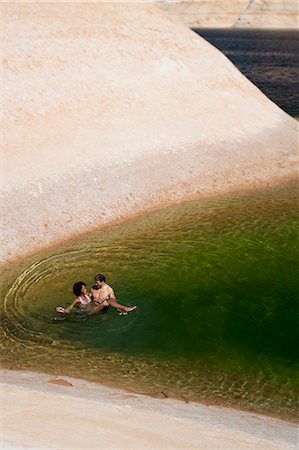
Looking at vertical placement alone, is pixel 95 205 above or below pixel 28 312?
above

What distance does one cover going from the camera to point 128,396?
13336 millimetres

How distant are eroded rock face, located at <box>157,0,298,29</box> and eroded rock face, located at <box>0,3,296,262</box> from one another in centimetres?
11606

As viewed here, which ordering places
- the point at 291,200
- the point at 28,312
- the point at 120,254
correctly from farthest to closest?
the point at 291,200
the point at 120,254
the point at 28,312

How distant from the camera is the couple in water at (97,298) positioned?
16.6 metres

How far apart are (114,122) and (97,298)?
13.3 m

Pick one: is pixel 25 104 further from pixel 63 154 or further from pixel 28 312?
pixel 28 312

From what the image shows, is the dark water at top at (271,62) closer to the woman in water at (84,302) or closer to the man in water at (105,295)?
the man in water at (105,295)

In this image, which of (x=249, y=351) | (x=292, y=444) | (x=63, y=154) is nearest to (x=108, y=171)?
(x=63, y=154)

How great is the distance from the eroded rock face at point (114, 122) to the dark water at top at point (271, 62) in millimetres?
13660

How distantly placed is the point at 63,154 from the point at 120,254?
6.55 m

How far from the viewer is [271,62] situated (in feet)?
259

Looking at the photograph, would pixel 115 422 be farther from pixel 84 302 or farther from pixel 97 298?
pixel 84 302

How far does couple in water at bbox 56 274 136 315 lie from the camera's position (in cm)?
1656

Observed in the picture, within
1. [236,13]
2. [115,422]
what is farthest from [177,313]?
[236,13]
